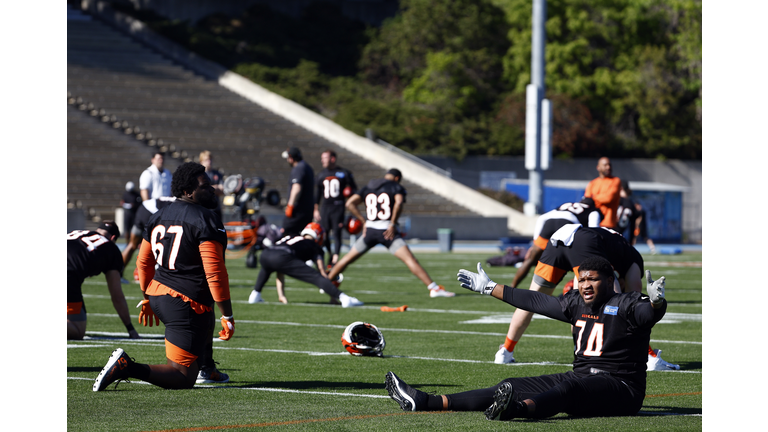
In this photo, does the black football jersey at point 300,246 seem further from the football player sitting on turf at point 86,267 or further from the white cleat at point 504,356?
the white cleat at point 504,356

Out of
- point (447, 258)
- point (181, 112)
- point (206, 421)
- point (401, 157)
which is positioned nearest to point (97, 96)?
point (181, 112)

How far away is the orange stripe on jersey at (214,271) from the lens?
706 cm

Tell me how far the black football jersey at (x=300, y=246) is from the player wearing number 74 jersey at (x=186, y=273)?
6.54 m

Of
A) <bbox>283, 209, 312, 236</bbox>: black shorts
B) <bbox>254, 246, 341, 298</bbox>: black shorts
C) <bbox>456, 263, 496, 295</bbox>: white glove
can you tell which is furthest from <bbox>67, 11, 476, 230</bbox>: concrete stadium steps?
<bbox>456, 263, 496, 295</bbox>: white glove

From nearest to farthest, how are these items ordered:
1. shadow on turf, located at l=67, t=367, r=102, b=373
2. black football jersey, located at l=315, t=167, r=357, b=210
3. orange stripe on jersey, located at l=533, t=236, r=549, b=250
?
shadow on turf, located at l=67, t=367, r=102, b=373 < orange stripe on jersey, located at l=533, t=236, r=549, b=250 < black football jersey, located at l=315, t=167, r=357, b=210

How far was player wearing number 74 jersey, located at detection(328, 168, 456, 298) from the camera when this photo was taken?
15.0 meters

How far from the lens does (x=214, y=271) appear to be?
7.08 metres

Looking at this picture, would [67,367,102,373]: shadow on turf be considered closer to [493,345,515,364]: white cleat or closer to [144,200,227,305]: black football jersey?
[144,200,227,305]: black football jersey

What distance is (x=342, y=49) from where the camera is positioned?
61312mm

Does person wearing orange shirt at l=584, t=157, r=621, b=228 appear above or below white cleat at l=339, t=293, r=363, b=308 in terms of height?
above

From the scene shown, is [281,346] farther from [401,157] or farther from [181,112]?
[181,112]

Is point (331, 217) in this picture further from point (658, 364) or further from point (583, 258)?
point (658, 364)

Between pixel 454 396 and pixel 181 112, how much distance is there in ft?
128

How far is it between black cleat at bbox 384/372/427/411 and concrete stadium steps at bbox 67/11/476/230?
27213mm
